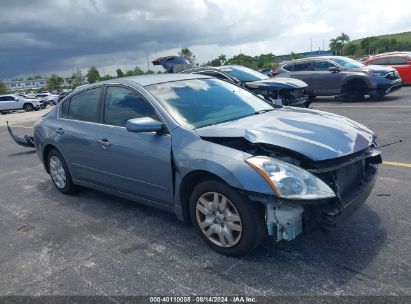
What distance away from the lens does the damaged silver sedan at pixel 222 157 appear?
2945mm

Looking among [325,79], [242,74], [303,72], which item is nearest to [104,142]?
[242,74]

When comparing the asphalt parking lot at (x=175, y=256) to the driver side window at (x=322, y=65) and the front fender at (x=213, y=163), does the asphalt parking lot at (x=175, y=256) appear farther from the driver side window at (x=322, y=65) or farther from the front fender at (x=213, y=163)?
the driver side window at (x=322, y=65)

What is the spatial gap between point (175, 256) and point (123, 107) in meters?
1.79

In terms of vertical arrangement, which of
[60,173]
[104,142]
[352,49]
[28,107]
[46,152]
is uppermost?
[352,49]

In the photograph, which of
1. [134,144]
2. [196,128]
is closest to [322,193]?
[196,128]

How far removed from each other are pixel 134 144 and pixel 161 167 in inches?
18.3

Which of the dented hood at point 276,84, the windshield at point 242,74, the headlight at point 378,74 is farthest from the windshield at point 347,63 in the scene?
the dented hood at point 276,84

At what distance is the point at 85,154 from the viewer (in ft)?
15.4

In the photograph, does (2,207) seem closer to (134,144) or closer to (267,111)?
Answer: (134,144)

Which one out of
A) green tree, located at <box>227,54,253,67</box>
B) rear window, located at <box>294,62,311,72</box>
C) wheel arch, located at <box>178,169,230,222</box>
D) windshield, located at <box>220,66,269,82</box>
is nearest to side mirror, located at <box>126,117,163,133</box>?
wheel arch, located at <box>178,169,230,222</box>

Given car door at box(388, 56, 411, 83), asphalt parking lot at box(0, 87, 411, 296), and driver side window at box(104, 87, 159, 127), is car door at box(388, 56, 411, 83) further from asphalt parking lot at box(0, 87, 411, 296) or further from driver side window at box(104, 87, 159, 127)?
driver side window at box(104, 87, 159, 127)

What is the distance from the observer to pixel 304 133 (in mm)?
3301

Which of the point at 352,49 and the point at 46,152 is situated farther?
the point at 352,49

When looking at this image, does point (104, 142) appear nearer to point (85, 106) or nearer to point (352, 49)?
point (85, 106)
